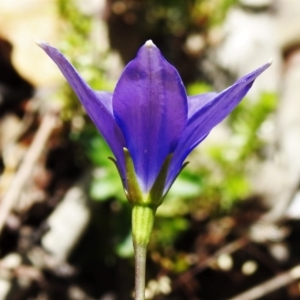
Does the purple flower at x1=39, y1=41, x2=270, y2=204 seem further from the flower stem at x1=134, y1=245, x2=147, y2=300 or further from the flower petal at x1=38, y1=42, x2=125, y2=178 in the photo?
the flower stem at x1=134, y1=245, x2=147, y2=300

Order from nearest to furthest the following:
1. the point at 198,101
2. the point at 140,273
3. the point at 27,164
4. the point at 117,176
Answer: the point at 140,273, the point at 198,101, the point at 117,176, the point at 27,164

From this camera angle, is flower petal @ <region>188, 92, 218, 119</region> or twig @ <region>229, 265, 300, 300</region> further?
twig @ <region>229, 265, 300, 300</region>

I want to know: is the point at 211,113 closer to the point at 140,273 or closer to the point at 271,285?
the point at 140,273

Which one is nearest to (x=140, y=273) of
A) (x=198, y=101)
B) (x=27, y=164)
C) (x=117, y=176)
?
(x=198, y=101)

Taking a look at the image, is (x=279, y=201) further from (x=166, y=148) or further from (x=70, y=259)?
(x=166, y=148)

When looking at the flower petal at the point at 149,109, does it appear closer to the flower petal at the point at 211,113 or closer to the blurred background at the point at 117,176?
the flower petal at the point at 211,113

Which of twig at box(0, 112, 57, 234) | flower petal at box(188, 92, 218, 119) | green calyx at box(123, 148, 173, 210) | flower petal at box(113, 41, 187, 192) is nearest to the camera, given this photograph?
flower petal at box(113, 41, 187, 192)

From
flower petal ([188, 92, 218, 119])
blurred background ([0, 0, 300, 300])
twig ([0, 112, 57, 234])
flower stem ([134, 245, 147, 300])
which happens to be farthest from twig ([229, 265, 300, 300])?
flower stem ([134, 245, 147, 300])
